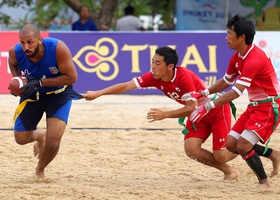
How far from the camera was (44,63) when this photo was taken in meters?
6.96

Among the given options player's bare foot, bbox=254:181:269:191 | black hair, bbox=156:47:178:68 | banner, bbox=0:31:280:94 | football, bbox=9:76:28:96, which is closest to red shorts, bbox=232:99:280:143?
player's bare foot, bbox=254:181:269:191

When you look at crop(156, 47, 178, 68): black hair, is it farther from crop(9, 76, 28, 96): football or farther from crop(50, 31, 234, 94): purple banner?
crop(50, 31, 234, 94): purple banner

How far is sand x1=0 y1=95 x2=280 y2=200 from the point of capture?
6691mm

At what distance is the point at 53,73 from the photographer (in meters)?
7.03

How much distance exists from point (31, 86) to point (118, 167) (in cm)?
190

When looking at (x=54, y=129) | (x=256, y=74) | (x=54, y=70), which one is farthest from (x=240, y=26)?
(x=54, y=129)

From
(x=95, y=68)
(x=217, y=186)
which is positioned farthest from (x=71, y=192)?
(x=95, y=68)

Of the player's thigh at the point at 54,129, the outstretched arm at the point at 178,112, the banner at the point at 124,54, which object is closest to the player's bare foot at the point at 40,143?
the player's thigh at the point at 54,129

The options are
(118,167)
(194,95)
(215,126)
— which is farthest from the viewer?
(118,167)

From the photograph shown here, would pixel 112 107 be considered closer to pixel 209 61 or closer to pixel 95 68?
pixel 95 68

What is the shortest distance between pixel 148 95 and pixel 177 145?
4.84m

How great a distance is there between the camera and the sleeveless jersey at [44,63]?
6945mm

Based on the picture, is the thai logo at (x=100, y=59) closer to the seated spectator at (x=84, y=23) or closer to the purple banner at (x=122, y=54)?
the purple banner at (x=122, y=54)

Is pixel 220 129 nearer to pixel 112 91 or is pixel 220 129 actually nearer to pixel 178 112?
pixel 178 112
